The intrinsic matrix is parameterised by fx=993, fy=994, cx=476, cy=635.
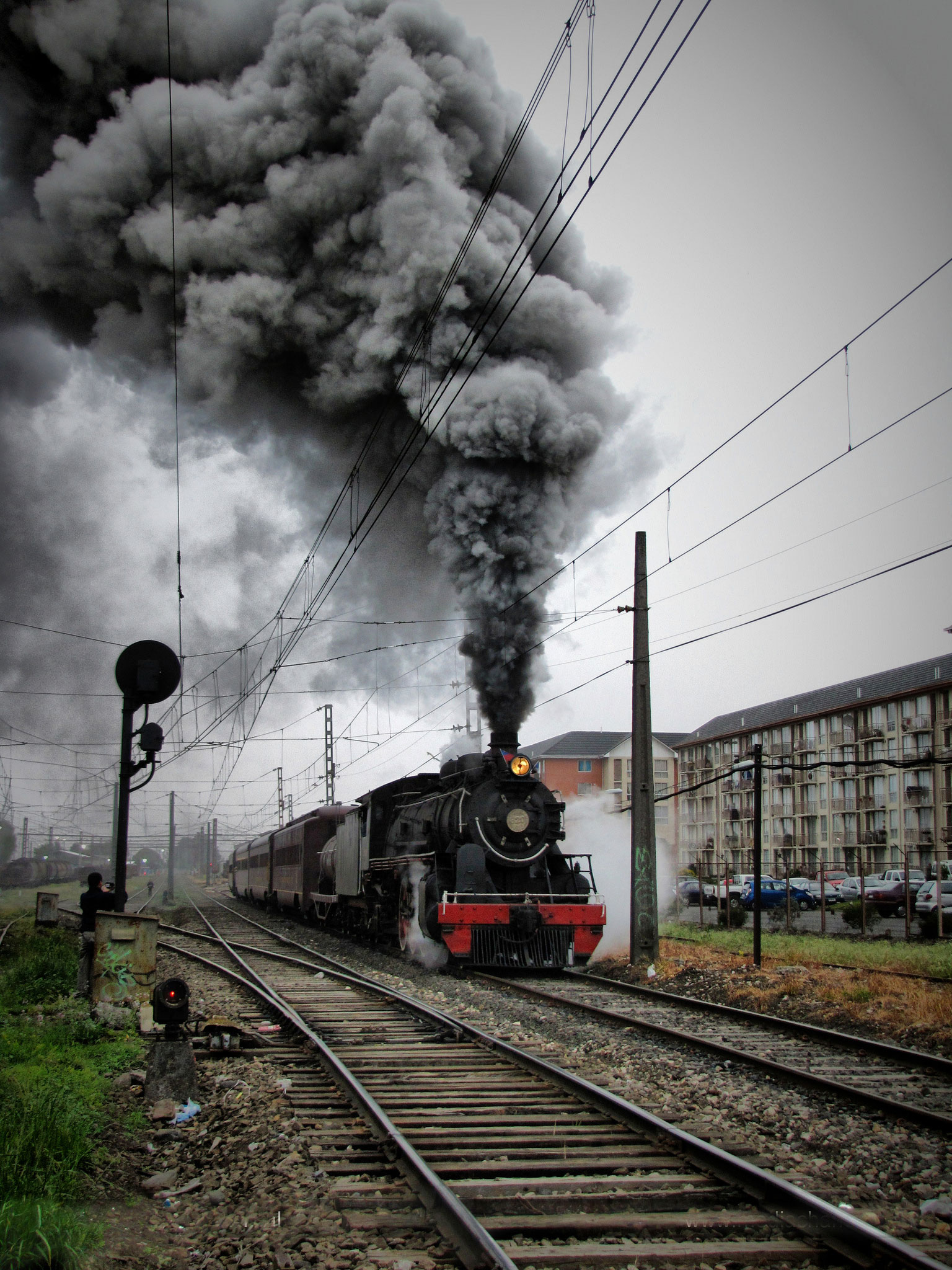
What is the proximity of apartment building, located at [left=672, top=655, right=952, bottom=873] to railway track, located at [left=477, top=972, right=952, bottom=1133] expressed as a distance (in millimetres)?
30422

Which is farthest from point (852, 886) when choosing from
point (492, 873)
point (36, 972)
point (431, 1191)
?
point (431, 1191)

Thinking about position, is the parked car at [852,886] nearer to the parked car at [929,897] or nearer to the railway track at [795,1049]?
the parked car at [929,897]

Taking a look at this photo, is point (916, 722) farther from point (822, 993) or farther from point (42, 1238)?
point (42, 1238)

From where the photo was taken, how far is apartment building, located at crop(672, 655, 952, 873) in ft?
149

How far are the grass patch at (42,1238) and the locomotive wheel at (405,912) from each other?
34.0 ft

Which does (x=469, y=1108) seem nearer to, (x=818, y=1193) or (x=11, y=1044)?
(x=818, y=1193)

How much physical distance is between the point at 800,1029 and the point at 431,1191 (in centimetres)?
526

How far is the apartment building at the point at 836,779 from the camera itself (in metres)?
45.5

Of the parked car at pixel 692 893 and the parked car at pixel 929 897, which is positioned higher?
the parked car at pixel 929 897

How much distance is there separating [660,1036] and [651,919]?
4.79 m

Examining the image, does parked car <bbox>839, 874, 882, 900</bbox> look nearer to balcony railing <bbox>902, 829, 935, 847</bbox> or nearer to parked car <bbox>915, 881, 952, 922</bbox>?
parked car <bbox>915, 881, 952, 922</bbox>

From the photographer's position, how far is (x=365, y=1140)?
507cm

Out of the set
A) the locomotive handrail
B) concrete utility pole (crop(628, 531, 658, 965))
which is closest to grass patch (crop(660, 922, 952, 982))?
concrete utility pole (crop(628, 531, 658, 965))

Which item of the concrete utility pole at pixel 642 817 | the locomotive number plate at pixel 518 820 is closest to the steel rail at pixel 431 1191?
the locomotive number plate at pixel 518 820
